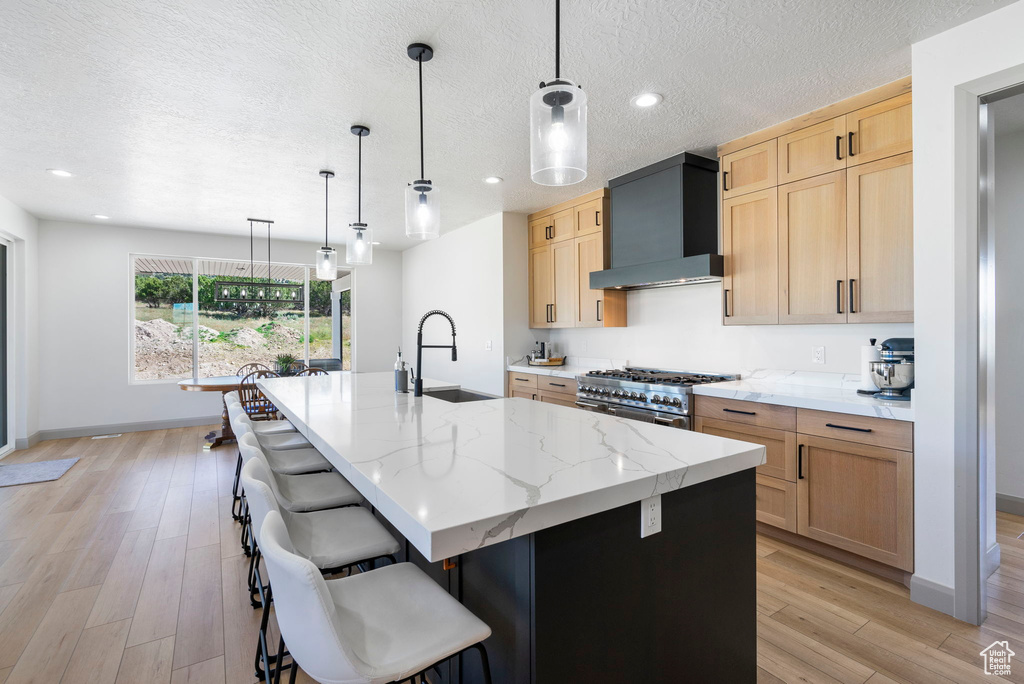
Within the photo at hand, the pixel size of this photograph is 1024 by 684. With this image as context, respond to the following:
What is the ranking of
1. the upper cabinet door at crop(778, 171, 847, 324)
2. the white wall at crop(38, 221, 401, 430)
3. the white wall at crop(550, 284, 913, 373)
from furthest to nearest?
1. the white wall at crop(38, 221, 401, 430)
2. the white wall at crop(550, 284, 913, 373)
3. the upper cabinet door at crop(778, 171, 847, 324)

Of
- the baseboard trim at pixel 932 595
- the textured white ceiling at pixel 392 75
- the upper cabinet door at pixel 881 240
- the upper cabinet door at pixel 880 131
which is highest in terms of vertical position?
the textured white ceiling at pixel 392 75

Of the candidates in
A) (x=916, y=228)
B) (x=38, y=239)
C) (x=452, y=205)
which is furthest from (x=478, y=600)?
(x=38, y=239)

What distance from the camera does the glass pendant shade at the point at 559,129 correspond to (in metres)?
1.49

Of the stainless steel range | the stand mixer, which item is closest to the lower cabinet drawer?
the stainless steel range

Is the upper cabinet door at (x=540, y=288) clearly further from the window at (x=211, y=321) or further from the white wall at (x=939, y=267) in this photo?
the window at (x=211, y=321)

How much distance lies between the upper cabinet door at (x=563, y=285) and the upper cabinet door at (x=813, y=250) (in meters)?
1.95

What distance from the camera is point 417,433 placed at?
1.76 metres

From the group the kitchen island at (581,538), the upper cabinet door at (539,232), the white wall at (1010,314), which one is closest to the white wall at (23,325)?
the upper cabinet door at (539,232)

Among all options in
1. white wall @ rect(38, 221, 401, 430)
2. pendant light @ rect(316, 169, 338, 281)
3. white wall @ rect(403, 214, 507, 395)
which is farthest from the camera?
white wall @ rect(38, 221, 401, 430)

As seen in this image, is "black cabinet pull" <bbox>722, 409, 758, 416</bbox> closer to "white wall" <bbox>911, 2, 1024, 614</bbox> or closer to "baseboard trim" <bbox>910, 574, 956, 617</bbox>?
"white wall" <bbox>911, 2, 1024, 614</bbox>

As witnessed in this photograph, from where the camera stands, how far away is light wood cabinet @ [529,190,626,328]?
4.38 m

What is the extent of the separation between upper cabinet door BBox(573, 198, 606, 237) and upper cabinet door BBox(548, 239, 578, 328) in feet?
0.57

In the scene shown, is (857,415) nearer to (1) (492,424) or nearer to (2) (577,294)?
(1) (492,424)

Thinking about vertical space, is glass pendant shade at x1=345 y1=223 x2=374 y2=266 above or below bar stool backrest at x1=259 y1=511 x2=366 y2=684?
above
